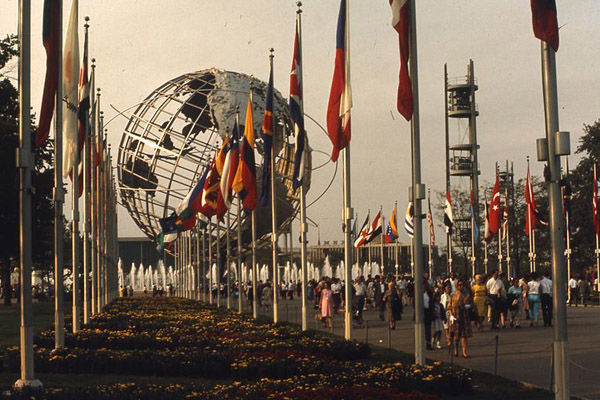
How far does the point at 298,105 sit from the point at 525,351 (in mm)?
8921

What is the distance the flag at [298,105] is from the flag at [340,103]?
4.16m

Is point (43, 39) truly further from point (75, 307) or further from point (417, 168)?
point (75, 307)

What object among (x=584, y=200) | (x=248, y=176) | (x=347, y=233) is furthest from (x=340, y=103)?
(x=584, y=200)

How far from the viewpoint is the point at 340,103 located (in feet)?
78.8

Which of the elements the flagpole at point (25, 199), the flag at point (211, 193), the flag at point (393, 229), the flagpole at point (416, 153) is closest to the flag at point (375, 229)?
the flag at point (393, 229)

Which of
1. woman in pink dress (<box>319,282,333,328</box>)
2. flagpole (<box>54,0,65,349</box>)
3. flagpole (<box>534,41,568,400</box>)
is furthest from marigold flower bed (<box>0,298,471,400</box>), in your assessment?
woman in pink dress (<box>319,282,333,328</box>)

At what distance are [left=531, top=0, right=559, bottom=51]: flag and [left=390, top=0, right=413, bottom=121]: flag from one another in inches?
227

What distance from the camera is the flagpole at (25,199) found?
16.7 m

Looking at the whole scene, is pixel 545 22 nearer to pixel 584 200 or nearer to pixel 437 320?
pixel 437 320

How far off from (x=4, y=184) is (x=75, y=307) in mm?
30315

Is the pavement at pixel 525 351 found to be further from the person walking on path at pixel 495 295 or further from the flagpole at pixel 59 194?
the flagpole at pixel 59 194

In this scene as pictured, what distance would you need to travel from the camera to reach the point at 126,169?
69.6m

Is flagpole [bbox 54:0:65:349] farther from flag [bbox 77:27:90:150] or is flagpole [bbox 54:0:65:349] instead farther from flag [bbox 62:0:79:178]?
flag [bbox 77:27:90:150]

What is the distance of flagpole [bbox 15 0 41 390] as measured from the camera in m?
16.7
